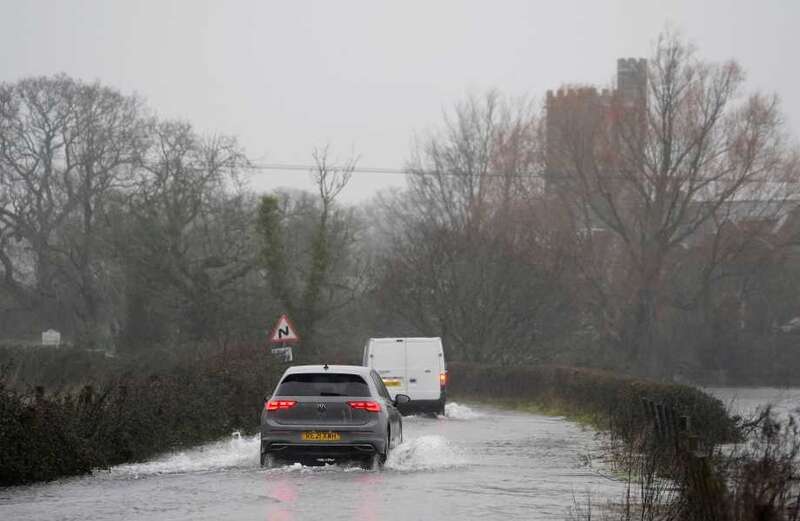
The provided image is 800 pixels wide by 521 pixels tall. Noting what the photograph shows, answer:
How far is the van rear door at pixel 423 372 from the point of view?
117ft

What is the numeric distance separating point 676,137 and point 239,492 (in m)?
48.2

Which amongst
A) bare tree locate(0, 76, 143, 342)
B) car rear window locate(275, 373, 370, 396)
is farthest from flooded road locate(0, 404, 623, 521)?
bare tree locate(0, 76, 143, 342)

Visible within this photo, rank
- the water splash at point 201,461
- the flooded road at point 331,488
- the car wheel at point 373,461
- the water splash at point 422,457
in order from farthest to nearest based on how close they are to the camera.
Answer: the water splash at point 422,457 < the car wheel at point 373,461 < the water splash at point 201,461 < the flooded road at point 331,488

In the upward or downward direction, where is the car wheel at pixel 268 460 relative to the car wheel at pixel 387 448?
downward

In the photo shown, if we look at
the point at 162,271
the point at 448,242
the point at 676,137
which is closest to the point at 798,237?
the point at 676,137

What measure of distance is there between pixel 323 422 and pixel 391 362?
670 inches

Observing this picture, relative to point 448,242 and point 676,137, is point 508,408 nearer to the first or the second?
point 448,242

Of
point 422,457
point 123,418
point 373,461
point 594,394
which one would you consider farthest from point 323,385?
point 594,394

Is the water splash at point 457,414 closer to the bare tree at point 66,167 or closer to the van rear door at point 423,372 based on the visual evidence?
the van rear door at point 423,372

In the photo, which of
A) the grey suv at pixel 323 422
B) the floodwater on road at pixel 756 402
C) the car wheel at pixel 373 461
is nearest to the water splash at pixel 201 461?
the grey suv at pixel 323 422

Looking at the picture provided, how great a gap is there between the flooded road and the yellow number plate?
0.43m

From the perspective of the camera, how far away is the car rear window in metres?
18.9

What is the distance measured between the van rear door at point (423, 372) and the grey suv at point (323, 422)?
16428mm

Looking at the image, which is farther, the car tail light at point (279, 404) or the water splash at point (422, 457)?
the water splash at point (422, 457)
